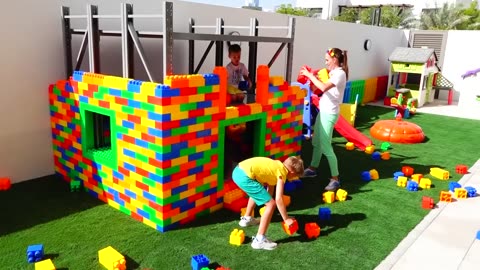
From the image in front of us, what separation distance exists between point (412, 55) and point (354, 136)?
24.3 feet

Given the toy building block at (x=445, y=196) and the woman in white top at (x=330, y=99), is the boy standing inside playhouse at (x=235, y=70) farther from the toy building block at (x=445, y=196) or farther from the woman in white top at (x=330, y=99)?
the toy building block at (x=445, y=196)

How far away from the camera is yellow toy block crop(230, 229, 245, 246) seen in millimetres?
4105

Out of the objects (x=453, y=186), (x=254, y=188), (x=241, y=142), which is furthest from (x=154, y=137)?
(x=453, y=186)

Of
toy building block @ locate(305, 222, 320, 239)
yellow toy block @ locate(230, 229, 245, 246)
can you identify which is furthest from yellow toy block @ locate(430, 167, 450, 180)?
yellow toy block @ locate(230, 229, 245, 246)

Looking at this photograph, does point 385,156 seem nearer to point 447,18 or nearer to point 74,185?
point 74,185

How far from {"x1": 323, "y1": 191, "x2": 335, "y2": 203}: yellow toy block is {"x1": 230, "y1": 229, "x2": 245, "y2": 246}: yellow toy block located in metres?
1.62

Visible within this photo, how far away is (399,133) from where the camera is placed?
28.8ft

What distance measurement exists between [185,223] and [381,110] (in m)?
9.95

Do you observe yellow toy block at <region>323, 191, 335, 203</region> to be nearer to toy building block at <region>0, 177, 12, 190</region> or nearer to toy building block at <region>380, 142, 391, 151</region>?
toy building block at <region>380, 142, 391, 151</region>

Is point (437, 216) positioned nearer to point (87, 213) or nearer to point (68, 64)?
point (87, 213)

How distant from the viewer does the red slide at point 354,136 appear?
8133mm

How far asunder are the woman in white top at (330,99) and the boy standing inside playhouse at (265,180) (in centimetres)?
162

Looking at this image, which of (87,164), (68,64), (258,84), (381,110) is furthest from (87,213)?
(381,110)

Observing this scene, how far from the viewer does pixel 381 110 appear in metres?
12.9
